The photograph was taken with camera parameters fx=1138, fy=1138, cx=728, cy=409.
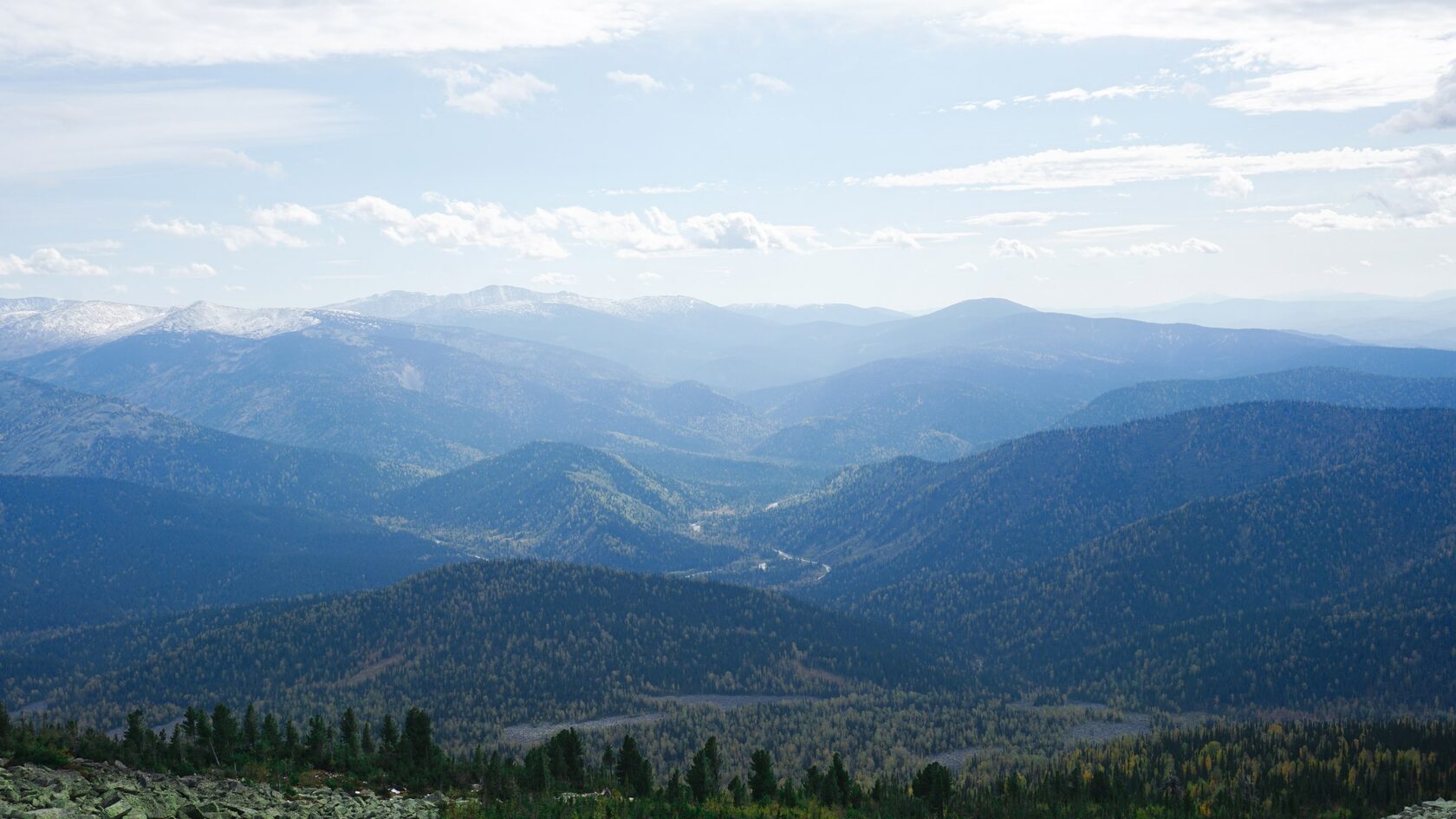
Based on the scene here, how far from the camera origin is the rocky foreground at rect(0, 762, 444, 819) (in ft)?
212

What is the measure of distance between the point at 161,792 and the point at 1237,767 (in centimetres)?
13757

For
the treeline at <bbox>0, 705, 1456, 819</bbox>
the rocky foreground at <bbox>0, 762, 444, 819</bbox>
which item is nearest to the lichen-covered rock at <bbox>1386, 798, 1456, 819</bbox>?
the treeline at <bbox>0, 705, 1456, 819</bbox>

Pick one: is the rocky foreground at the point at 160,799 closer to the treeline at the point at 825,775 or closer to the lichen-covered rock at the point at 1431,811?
the treeline at the point at 825,775

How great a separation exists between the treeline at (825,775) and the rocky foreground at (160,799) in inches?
213

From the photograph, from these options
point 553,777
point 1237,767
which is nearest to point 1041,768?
point 1237,767

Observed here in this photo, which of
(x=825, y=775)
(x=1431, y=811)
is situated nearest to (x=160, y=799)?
(x=825, y=775)

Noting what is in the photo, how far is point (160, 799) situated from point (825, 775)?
286ft

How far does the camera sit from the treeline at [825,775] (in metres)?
103

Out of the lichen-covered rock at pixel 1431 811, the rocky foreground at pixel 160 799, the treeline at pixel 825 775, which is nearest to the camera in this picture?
the rocky foreground at pixel 160 799

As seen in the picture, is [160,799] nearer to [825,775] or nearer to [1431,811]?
[825,775]

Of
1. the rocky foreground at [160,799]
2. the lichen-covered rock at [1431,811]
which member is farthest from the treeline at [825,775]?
the lichen-covered rock at [1431,811]

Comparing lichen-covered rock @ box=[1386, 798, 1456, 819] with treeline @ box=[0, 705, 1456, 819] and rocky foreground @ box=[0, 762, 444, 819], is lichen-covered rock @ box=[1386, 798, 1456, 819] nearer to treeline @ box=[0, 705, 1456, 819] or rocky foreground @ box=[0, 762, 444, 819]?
treeline @ box=[0, 705, 1456, 819]

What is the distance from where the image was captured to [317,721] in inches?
4823

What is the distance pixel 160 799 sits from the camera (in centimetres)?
7031
